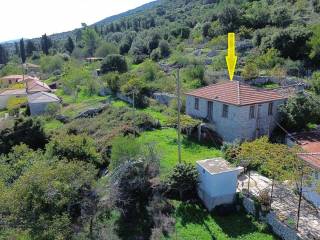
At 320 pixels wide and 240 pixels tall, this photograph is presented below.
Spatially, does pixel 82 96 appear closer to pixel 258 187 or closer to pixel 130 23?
pixel 258 187

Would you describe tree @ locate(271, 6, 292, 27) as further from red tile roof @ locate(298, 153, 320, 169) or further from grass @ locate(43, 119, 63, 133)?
red tile roof @ locate(298, 153, 320, 169)

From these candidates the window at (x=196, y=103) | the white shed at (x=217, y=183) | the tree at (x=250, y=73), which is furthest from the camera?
the tree at (x=250, y=73)

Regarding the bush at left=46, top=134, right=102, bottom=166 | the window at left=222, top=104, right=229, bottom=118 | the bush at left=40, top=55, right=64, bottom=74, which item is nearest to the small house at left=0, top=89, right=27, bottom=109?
the bush at left=40, top=55, right=64, bottom=74

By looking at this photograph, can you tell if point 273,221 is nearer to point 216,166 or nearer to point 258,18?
point 216,166

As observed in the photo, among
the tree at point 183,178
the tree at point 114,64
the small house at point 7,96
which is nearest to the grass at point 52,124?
the small house at point 7,96

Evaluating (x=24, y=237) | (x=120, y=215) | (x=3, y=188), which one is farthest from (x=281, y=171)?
(x=3, y=188)

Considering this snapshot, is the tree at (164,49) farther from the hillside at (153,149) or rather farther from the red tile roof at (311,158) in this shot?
the red tile roof at (311,158)

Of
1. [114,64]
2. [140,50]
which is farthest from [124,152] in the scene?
[140,50]
